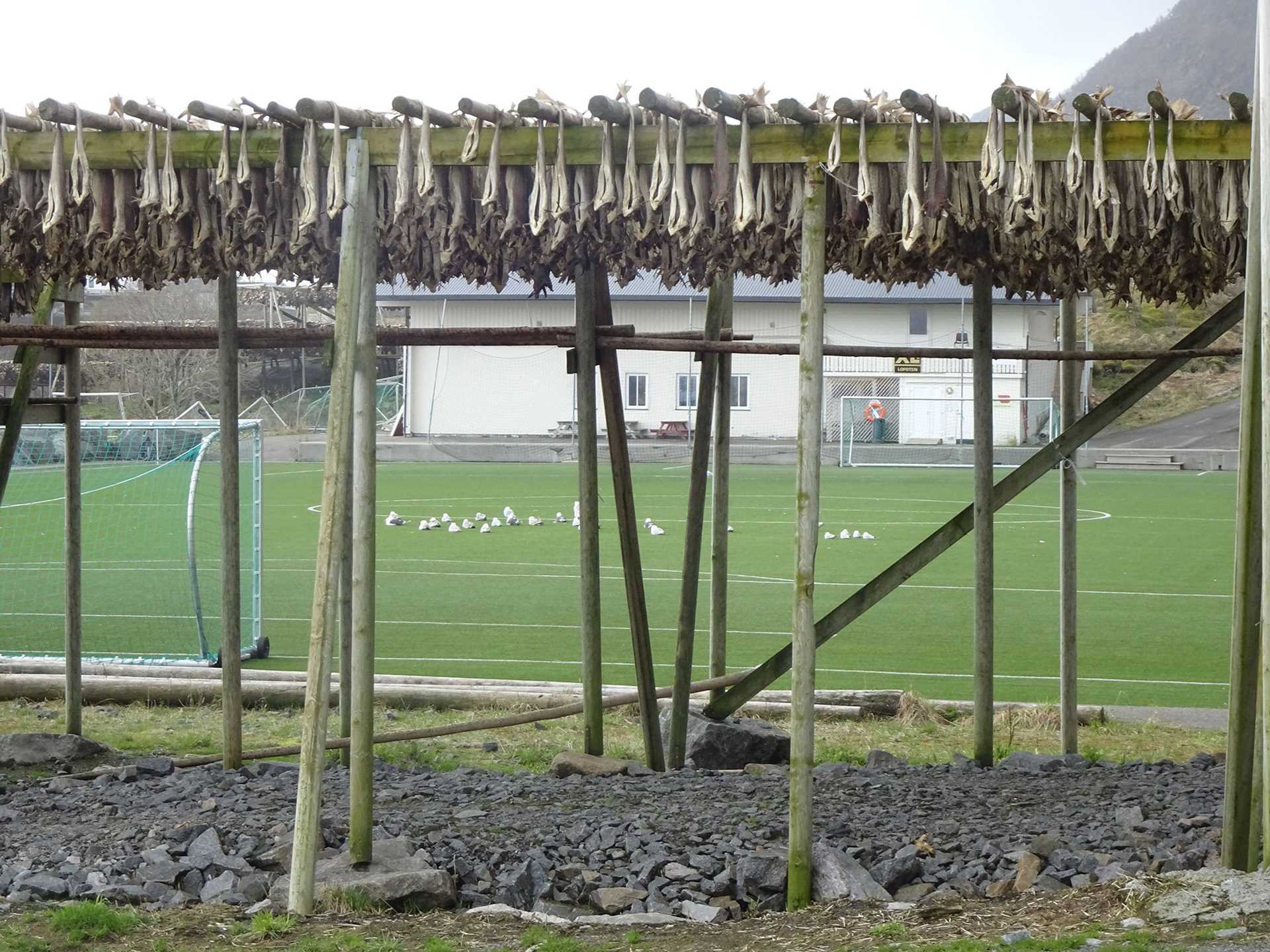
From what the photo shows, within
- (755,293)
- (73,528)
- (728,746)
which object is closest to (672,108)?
(728,746)

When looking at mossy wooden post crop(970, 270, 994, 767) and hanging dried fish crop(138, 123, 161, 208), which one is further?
mossy wooden post crop(970, 270, 994, 767)

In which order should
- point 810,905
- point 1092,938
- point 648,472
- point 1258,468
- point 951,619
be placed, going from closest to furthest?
1. point 1092,938
2. point 1258,468
3. point 810,905
4. point 951,619
5. point 648,472

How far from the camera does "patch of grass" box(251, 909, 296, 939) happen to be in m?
4.82

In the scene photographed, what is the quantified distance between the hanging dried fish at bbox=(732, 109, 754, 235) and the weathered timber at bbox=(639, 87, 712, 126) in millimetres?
176

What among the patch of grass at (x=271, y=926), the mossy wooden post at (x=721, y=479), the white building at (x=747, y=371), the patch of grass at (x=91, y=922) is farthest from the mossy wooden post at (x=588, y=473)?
the white building at (x=747, y=371)

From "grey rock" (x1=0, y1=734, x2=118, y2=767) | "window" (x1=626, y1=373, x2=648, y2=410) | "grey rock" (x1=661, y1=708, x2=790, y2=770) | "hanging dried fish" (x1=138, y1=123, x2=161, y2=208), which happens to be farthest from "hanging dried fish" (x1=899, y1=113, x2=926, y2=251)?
"window" (x1=626, y1=373, x2=648, y2=410)

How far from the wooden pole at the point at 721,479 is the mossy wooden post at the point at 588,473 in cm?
93


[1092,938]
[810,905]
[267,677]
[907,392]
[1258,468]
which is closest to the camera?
[1092,938]

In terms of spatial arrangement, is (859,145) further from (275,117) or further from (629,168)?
(275,117)

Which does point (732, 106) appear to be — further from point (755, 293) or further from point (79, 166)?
point (755, 293)

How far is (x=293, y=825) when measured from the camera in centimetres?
624

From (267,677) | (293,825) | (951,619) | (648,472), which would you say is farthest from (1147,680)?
(648,472)

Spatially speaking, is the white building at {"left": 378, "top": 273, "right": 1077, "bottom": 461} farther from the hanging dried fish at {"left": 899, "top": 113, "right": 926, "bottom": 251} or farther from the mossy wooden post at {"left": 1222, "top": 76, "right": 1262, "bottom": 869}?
the mossy wooden post at {"left": 1222, "top": 76, "right": 1262, "bottom": 869}

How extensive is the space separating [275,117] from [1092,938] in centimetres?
412
